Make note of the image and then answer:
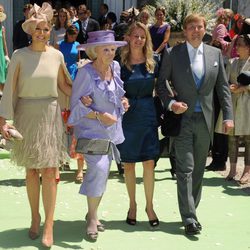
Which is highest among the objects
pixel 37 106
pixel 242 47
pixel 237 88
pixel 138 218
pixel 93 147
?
pixel 242 47

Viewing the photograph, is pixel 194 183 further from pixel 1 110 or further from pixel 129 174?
pixel 1 110

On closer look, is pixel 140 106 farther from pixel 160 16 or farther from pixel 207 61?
pixel 160 16

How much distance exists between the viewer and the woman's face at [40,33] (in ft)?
14.9

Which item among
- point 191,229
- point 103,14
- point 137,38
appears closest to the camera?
point 191,229

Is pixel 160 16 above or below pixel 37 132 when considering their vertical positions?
above

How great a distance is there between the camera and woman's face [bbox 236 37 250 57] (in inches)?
268

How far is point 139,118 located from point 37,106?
3.19ft

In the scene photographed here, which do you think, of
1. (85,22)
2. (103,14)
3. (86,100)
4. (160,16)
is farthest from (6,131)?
(103,14)

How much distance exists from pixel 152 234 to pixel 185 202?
38 centimetres

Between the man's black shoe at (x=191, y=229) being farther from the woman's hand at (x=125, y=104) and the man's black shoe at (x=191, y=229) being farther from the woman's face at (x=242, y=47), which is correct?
the woman's face at (x=242, y=47)

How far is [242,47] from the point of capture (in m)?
6.84

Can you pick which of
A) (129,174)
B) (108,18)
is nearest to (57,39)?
(108,18)

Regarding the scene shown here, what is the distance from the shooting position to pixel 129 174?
5.25 metres

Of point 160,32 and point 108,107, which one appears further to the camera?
point 160,32
